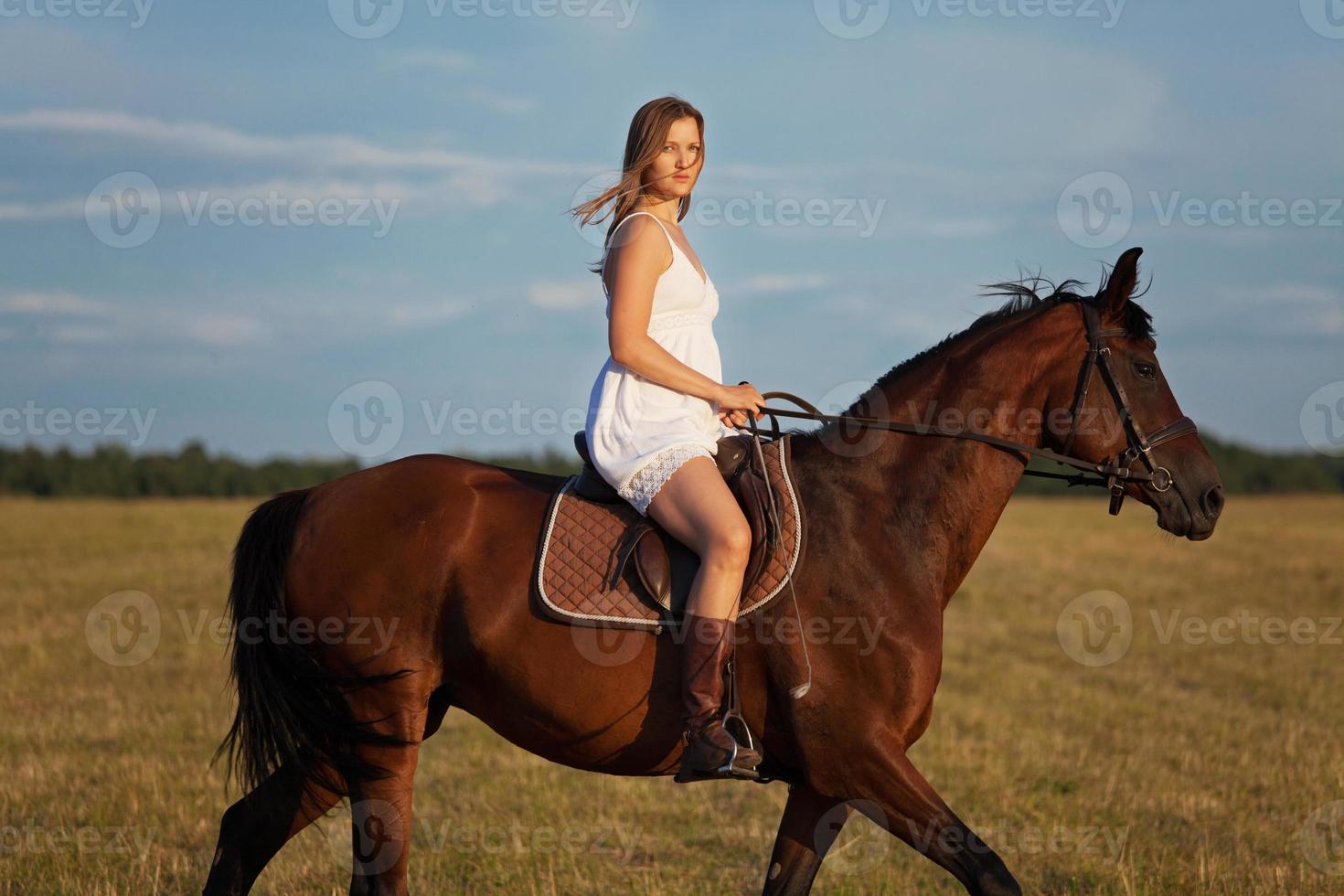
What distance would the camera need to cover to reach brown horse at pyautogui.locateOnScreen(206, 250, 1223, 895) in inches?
185

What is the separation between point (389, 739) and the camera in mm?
5000

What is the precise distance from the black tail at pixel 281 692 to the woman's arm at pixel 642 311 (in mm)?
1610

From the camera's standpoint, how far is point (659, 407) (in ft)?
16.1

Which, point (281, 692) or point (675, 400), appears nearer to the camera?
point (675, 400)

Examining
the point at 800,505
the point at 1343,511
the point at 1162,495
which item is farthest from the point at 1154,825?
the point at 1343,511

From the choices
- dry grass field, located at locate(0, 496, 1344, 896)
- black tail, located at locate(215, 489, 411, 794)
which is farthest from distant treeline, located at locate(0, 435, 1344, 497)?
black tail, located at locate(215, 489, 411, 794)

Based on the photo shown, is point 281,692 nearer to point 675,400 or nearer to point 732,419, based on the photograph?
point 675,400

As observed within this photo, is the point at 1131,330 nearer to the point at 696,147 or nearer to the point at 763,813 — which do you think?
the point at 696,147

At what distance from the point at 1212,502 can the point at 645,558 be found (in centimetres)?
224

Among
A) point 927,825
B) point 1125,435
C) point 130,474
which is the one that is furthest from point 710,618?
point 130,474

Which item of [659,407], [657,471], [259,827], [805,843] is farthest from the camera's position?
[259,827]

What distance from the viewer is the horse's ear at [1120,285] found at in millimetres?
4715

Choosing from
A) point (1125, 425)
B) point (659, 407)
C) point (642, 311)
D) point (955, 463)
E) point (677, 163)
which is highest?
point (677, 163)

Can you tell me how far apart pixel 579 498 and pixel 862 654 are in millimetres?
1314
